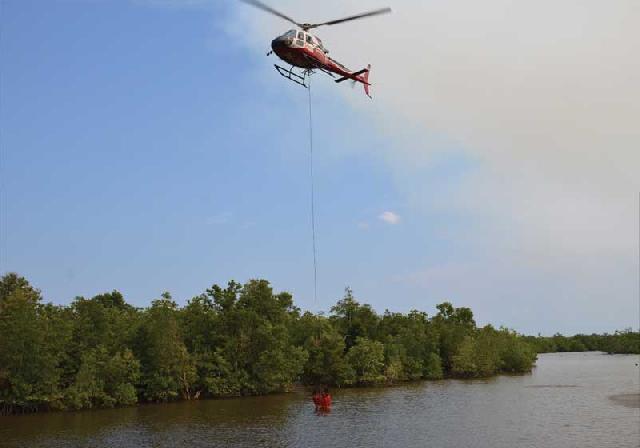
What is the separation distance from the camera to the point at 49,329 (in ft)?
193

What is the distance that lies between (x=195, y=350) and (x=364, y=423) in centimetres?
2836

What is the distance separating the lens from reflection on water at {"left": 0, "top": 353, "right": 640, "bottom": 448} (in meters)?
41.2

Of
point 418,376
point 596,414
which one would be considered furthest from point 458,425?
point 418,376

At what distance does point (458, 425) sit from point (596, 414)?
1490 cm

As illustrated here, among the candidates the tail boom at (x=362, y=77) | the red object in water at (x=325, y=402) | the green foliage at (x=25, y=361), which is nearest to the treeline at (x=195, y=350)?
the green foliage at (x=25, y=361)

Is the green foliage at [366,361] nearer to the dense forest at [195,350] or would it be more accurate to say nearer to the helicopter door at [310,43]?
the dense forest at [195,350]

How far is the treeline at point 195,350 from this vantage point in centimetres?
5688

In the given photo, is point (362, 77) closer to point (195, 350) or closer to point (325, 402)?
point (325, 402)

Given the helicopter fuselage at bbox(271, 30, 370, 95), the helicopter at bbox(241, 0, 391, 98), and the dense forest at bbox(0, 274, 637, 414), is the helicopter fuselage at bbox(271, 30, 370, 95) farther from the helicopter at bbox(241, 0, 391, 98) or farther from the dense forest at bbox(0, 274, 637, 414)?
the dense forest at bbox(0, 274, 637, 414)

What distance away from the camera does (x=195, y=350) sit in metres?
70.5

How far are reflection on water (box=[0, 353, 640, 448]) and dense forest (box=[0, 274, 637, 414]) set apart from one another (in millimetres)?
3033

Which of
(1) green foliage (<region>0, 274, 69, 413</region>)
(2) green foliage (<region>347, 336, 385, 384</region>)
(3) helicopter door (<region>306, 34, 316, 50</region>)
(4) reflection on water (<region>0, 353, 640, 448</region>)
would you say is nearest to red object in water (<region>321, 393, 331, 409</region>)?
(4) reflection on water (<region>0, 353, 640, 448</region>)

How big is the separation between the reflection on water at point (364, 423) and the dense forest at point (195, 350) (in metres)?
3.03

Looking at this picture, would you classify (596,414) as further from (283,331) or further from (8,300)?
(8,300)
